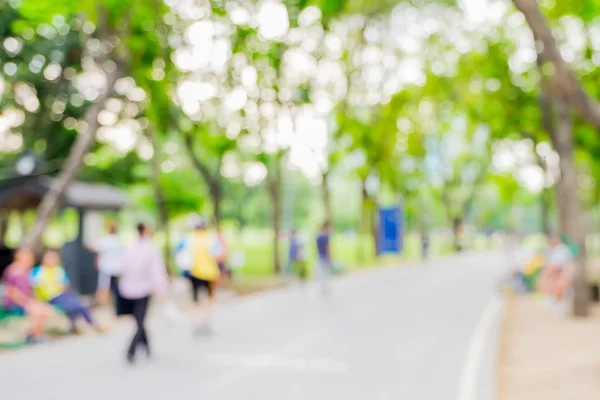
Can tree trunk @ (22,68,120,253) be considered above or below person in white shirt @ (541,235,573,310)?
above

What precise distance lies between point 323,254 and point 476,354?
9391 mm

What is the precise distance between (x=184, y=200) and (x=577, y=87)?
2364 cm

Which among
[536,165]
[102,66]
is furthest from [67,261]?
[536,165]

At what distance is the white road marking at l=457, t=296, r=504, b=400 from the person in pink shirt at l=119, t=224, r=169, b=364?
3.82m

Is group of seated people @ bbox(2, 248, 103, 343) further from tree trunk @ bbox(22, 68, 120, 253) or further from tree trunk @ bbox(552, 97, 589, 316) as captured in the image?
tree trunk @ bbox(552, 97, 589, 316)

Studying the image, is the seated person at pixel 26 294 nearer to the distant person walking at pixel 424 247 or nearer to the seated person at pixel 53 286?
the seated person at pixel 53 286

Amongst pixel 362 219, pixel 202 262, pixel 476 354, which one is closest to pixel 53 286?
pixel 202 262

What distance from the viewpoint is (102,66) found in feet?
52.3

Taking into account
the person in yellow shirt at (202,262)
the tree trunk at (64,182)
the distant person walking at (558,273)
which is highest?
the tree trunk at (64,182)

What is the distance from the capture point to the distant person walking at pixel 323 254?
19.8 m

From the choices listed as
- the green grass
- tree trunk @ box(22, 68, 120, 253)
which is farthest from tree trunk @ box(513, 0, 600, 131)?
tree trunk @ box(22, 68, 120, 253)

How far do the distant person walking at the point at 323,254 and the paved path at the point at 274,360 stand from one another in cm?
284

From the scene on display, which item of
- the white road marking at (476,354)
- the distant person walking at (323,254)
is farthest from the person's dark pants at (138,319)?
the distant person walking at (323,254)

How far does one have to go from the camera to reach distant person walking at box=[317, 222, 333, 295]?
1981cm
